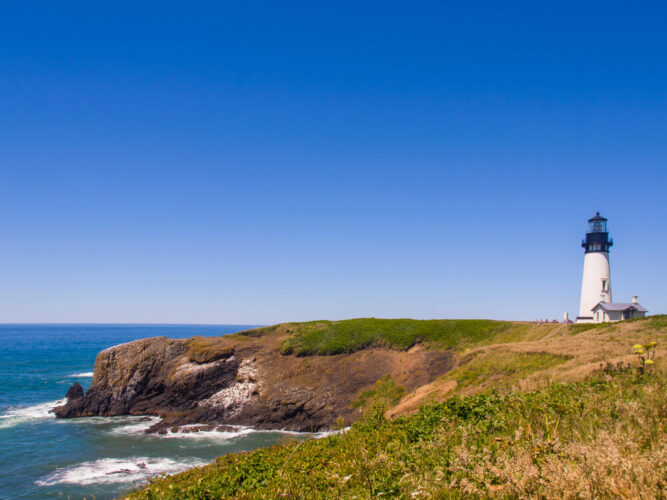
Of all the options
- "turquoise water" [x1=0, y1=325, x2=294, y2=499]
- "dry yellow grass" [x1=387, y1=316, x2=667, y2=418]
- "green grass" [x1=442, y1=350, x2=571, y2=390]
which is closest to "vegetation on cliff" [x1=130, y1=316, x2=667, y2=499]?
"dry yellow grass" [x1=387, y1=316, x2=667, y2=418]

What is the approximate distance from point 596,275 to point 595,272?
0.41 meters

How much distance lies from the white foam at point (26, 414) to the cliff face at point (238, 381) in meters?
2.11

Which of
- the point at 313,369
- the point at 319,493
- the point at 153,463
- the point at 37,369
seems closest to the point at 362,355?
the point at 313,369

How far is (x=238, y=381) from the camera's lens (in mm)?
46438

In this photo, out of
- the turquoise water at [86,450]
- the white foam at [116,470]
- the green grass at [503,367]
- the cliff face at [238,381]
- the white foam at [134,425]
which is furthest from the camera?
the cliff face at [238,381]

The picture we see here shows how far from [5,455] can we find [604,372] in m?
41.2

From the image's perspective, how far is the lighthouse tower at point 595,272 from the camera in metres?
50.8

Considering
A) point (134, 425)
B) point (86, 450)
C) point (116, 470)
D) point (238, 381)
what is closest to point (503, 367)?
point (116, 470)

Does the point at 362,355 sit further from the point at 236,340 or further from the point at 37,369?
the point at 37,369

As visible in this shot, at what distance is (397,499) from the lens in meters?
5.40

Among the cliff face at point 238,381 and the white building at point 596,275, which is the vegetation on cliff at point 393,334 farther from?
the white building at point 596,275

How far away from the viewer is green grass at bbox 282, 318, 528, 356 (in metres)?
51.0

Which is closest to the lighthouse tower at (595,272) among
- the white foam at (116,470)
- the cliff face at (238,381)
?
the cliff face at (238,381)

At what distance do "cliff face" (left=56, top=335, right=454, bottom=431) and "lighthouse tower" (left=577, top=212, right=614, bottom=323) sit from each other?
67.4ft
